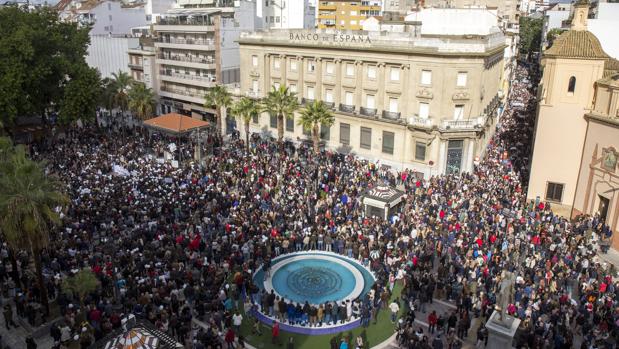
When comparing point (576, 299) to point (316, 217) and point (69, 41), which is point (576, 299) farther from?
point (69, 41)

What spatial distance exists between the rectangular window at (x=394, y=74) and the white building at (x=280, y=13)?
1158 inches

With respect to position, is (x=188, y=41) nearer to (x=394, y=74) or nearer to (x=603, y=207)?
(x=394, y=74)

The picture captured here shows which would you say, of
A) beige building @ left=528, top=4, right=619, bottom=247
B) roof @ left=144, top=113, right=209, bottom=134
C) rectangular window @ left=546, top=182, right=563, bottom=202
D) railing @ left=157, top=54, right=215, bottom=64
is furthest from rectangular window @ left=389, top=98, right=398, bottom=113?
railing @ left=157, top=54, right=215, bottom=64

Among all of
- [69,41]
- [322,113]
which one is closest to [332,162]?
[322,113]

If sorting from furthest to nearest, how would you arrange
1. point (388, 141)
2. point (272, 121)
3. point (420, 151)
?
point (272, 121) < point (388, 141) < point (420, 151)

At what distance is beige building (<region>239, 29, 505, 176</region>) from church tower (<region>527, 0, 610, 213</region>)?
6818 millimetres

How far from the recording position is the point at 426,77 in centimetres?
4472

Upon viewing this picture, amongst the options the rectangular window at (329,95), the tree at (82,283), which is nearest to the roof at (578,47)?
the rectangular window at (329,95)

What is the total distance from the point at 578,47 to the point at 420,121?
13919 millimetres

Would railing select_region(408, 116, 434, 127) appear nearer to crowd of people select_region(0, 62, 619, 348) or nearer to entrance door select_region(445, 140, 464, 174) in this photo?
entrance door select_region(445, 140, 464, 174)

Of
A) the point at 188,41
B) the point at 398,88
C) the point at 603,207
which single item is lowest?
the point at 603,207

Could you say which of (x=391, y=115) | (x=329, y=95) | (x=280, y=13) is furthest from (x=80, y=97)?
(x=280, y=13)

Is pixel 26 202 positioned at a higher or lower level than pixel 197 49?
lower

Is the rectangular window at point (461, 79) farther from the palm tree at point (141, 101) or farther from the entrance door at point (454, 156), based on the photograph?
the palm tree at point (141, 101)
